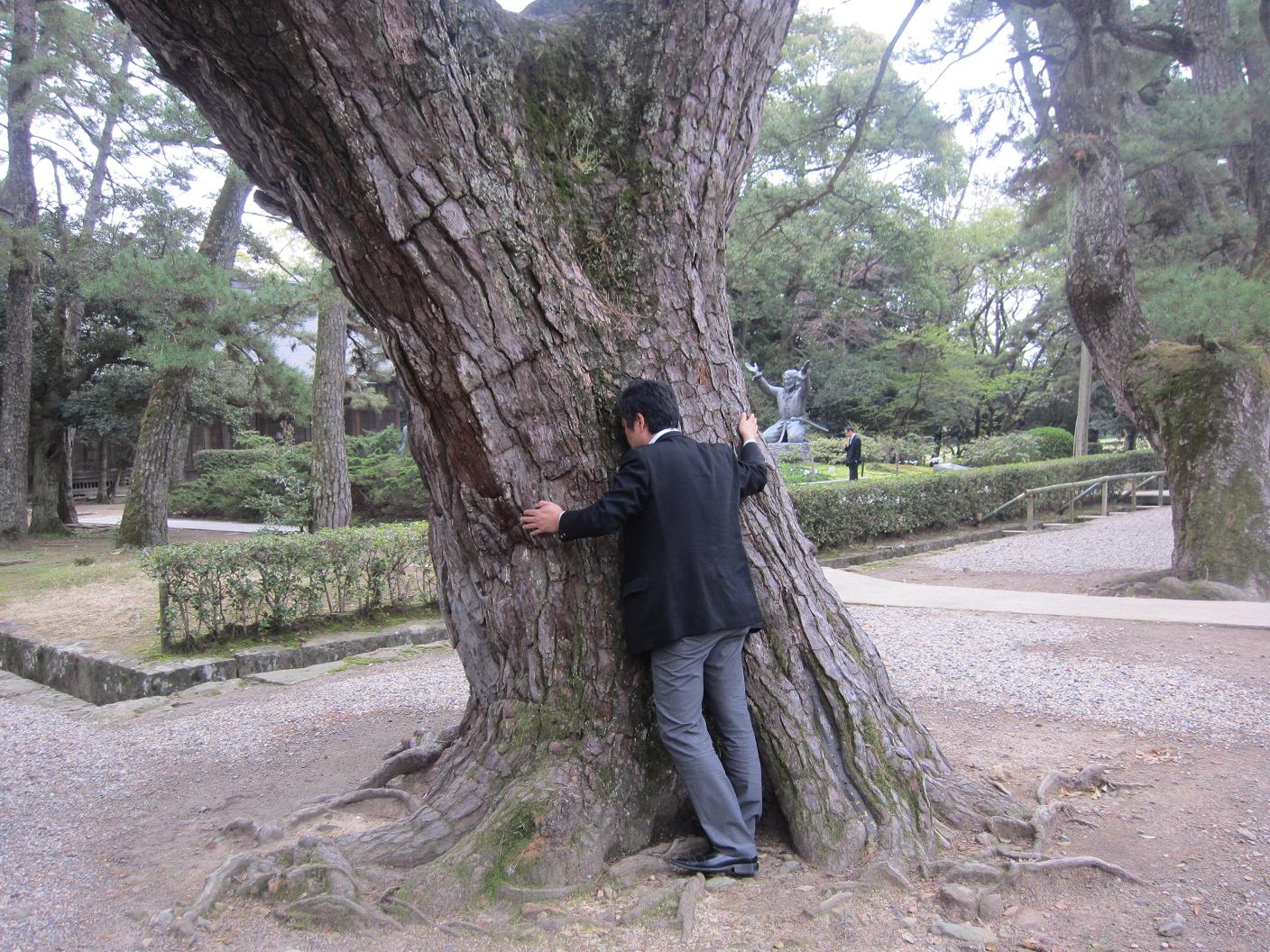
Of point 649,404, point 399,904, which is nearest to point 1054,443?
point 649,404

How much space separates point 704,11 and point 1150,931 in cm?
335

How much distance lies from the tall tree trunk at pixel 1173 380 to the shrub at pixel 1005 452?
1284 centimetres

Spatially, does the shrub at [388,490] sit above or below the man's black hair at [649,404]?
below

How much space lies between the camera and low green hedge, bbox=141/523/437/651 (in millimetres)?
6512

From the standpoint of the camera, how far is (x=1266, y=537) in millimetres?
8508

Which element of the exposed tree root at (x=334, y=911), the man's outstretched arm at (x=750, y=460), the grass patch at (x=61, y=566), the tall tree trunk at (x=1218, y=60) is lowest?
the exposed tree root at (x=334, y=911)

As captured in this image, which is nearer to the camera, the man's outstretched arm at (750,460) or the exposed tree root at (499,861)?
the exposed tree root at (499,861)

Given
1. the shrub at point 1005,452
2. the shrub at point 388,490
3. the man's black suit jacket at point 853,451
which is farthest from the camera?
the shrub at point 1005,452

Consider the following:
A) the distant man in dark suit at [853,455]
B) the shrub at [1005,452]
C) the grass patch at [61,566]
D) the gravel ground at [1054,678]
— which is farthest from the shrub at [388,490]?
the shrub at [1005,452]

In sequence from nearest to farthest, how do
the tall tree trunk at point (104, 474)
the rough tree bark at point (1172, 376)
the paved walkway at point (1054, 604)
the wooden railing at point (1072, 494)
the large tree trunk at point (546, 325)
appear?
the large tree trunk at point (546, 325) → the paved walkway at point (1054, 604) → the rough tree bark at point (1172, 376) → the wooden railing at point (1072, 494) → the tall tree trunk at point (104, 474)

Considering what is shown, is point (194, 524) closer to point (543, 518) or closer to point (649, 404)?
point (543, 518)

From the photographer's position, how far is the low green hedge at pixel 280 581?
651 centimetres

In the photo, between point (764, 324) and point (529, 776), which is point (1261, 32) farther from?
point (764, 324)

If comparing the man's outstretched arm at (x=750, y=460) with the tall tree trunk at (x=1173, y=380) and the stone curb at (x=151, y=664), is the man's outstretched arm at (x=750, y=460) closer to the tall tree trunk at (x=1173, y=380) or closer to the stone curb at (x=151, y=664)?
the stone curb at (x=151, y=664)
